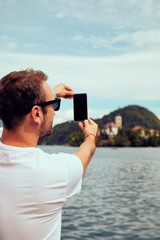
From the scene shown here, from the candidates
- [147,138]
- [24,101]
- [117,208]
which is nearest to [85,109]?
[24,101]

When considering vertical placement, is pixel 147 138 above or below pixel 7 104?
below

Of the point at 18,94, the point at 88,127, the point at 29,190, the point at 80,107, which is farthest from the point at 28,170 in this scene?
the point at 80,107

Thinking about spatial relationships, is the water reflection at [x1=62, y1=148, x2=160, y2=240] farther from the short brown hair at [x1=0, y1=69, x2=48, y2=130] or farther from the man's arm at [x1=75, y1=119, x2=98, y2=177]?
the short brown hair at [x1=0, y1=69, x2=48, y2=130]

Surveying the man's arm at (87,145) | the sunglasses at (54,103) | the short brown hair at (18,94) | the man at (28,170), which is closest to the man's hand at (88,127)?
the man's arm at (87,145)

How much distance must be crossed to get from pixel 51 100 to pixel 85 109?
0.43 meters

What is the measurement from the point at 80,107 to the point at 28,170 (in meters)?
0.71

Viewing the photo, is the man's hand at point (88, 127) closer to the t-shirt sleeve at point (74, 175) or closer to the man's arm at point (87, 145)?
the man's arm at point (87, 145)

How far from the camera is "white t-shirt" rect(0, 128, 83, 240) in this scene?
1.57m

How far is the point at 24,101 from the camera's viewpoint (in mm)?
1626

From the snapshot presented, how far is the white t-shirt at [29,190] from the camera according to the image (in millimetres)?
1565

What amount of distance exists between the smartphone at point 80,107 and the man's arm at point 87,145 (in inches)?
2.0

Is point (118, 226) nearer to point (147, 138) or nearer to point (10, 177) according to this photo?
point (10, 177)

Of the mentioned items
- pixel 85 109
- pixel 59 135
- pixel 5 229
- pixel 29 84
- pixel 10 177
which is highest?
pixel 29 84

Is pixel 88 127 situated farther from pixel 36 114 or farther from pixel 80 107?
pixel 36 114
